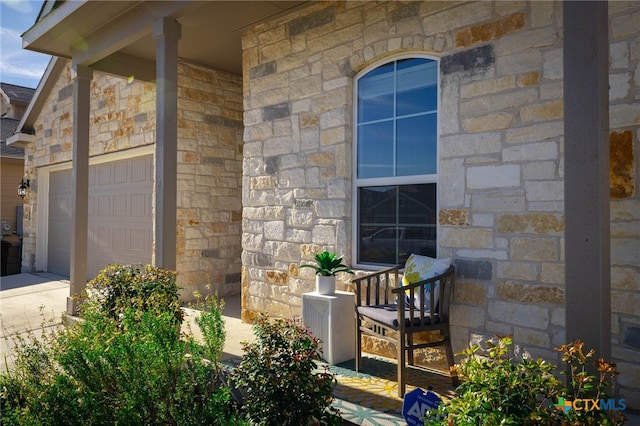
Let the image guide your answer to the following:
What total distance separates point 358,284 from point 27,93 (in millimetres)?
12519

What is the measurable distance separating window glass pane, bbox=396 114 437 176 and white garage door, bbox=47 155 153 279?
4034 mm

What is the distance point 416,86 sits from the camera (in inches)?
151

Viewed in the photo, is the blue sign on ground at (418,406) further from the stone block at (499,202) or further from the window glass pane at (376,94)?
the window glass pane at (376,94)

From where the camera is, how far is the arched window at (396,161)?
3760 millimetres

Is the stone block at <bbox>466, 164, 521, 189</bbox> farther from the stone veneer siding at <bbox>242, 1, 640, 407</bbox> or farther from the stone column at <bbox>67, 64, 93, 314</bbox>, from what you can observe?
the stone column at <bbox>67, 64, 93, 314</bbox>

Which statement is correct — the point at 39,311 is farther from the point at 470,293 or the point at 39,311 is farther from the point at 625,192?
the point at 625,192

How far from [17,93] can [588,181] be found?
548 inches

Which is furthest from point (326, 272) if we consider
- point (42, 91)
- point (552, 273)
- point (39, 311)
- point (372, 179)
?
point (42, 91)

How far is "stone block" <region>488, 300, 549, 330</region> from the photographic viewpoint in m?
3.08

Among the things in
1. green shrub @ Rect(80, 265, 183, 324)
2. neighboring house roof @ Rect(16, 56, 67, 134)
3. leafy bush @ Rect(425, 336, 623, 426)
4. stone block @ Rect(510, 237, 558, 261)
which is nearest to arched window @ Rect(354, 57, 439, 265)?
stone block @ Rect(510, 237, 558, 261)

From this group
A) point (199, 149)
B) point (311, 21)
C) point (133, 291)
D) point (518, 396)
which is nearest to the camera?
point (518, 396)

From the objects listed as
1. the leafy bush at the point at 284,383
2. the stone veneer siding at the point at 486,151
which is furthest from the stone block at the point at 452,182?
the leafy bush at the point at 284,383

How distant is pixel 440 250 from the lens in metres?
3.58

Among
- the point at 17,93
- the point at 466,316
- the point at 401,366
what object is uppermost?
the point at 17,93
